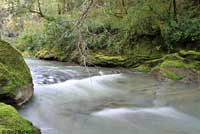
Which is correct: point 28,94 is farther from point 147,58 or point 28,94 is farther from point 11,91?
point 147,58

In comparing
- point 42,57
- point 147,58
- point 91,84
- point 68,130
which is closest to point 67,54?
point 42,57

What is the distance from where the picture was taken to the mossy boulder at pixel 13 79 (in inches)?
244

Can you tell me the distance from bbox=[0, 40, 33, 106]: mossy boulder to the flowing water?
24 centimetres

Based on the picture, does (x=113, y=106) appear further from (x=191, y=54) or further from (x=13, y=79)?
(x=191, y=54)

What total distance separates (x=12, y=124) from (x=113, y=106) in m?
2.74

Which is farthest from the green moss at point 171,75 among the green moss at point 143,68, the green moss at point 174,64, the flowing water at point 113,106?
the green moss at point 143,68

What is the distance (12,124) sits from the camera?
4293 mm

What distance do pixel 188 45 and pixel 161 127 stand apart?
22.8 feet

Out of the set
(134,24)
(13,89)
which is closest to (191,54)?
(134,24)

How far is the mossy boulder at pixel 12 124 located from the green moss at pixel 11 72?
157 cm

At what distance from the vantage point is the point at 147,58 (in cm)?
1234

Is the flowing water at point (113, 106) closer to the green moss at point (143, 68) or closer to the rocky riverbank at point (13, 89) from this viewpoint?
the rocky riverbank at point (13, 89)

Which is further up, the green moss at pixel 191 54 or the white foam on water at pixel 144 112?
the green moss at pixel 191 54

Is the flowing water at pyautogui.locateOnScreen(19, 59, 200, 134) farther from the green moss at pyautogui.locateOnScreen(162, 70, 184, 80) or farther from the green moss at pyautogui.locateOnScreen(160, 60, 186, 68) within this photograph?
the green moss at pyautogui.locateOnScreen(160, 60, 186, 68)
